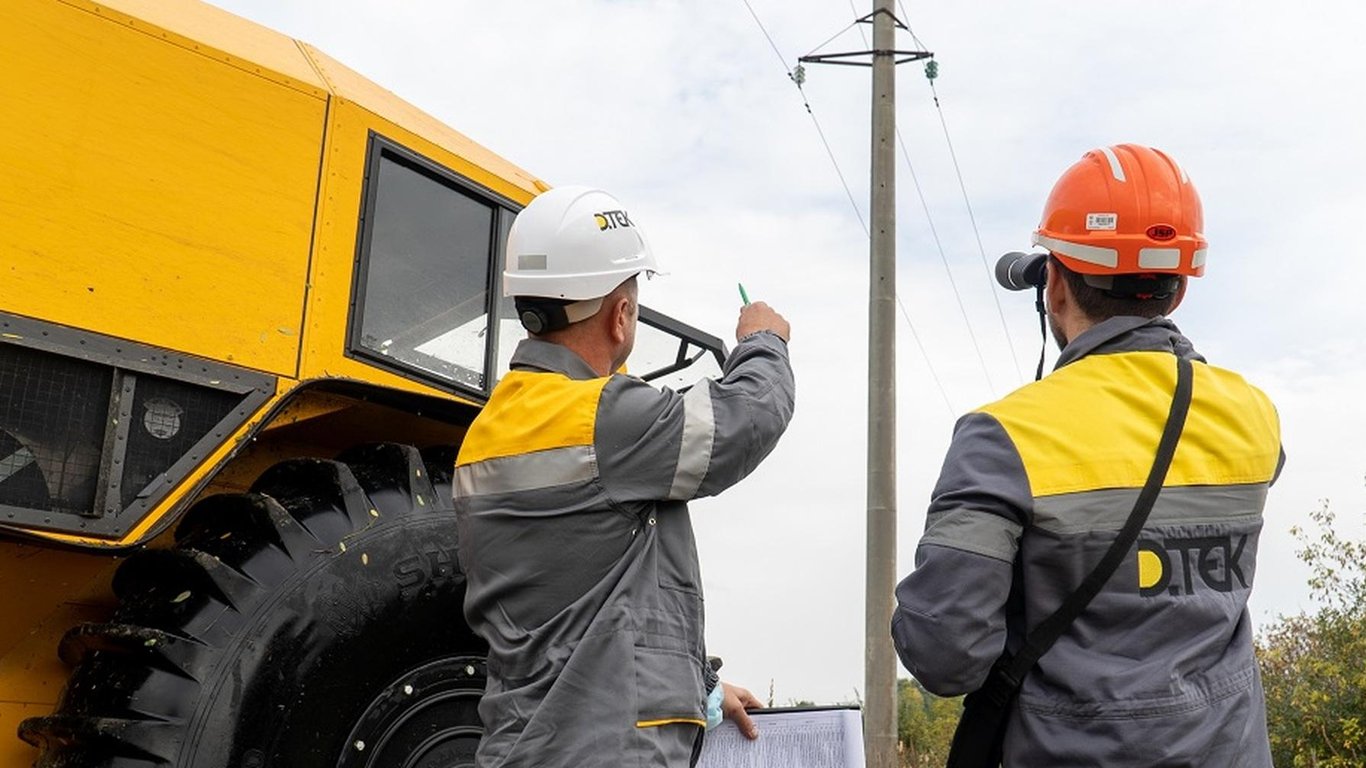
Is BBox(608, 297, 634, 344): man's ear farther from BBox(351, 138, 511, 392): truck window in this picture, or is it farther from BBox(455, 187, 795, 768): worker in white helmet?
BBox(351, 138, 511, 392): truck window

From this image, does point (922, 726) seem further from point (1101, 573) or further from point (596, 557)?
point (1101, 573)

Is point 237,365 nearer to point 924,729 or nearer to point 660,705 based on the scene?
point 660,705

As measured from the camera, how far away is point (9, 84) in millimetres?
3607

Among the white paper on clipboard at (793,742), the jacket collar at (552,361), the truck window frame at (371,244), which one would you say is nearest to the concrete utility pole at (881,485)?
the truck window frame at (371,244)

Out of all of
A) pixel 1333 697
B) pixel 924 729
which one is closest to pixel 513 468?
pixel 1333 697

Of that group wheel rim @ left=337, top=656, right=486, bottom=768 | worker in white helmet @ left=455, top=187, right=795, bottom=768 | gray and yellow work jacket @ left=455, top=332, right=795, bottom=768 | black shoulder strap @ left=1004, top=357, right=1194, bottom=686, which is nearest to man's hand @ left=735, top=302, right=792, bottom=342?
worker in white helmet @ left=455, top=187, right=795, bottom=768

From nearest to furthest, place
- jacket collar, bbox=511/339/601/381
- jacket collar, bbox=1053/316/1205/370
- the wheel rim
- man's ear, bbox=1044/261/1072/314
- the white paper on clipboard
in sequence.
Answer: jacket collar, bbox=1053/316/1205/370 → man's ear, bbox=1044/261/1072/314 → jacket collar, bbox=511/339/601/381 → the white paper on clipboard → the wheel rim

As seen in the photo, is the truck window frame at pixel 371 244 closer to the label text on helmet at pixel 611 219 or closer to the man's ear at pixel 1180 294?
the label text on helmet at pixel 611 219

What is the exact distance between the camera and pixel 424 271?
4.66 m

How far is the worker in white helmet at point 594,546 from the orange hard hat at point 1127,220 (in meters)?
0.69

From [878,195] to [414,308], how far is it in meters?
9.85

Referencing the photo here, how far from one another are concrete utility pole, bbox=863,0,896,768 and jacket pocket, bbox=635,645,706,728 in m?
9.68

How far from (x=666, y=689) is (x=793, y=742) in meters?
0.69

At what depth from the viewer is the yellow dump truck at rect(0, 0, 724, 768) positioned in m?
3.53
